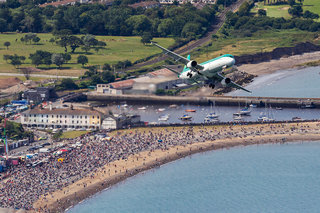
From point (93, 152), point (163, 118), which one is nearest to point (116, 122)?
point (93, 152)

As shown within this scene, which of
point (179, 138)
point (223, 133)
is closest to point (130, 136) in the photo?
point (179, 138)

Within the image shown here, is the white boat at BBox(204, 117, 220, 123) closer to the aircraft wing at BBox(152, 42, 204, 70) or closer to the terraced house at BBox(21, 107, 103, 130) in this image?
the terraced house at BBox(21, 107, 103, 130)

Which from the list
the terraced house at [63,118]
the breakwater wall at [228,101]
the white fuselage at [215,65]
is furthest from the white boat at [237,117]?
the white fuselage at [215,65]

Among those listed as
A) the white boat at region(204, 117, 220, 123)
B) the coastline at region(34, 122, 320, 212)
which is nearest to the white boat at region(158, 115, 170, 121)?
the white boat at region(204, 117, 220, 123)

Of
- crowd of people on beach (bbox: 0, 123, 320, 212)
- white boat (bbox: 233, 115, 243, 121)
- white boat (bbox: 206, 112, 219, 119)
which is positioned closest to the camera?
crowd of people on beach (bbox: 0, 123, 320, 212)

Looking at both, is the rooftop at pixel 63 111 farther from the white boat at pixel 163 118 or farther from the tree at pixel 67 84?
the tree at pixel 67 84

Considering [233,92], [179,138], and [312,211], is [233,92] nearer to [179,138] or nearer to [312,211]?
[179,138]
